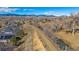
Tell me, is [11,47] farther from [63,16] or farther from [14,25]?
[63,16]

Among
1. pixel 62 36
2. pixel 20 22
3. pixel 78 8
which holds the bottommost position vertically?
pixel 62 36
